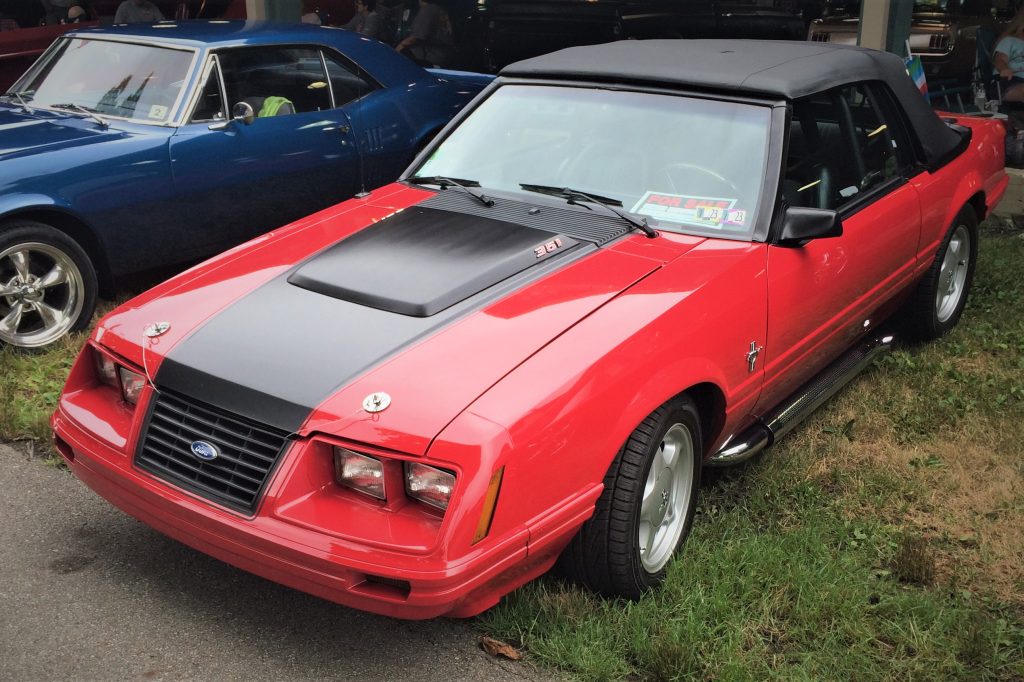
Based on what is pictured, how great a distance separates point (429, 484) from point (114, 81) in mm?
4271

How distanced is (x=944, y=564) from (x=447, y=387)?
190cm

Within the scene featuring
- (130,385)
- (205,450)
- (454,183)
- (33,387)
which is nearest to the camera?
(205,450)

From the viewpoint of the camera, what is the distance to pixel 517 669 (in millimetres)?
2994

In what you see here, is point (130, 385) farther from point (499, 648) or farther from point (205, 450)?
point (499, 648)

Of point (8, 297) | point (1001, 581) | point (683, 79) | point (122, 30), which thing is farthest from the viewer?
point (122, 30)

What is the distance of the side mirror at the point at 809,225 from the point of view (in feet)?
11.7

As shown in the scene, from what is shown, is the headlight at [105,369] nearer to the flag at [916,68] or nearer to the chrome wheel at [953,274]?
the chrome wheel at [953,274]

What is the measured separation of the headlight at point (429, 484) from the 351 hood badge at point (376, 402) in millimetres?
161

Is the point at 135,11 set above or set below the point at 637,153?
below

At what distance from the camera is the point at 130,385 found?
3.28 meters

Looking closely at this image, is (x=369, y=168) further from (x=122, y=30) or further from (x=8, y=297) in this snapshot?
(x=8, y=297)

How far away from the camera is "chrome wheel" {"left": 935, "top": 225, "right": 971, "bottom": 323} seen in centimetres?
529

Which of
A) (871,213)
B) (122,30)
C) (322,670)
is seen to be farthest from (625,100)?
(122,30)

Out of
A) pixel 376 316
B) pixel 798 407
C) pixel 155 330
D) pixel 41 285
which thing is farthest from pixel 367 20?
pixel 376 316
